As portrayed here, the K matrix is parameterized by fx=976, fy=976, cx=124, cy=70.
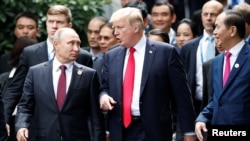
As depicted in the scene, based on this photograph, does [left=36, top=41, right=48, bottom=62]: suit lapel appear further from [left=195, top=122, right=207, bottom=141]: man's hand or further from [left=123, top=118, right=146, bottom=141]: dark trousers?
[left=195, top=122, right=207, bottom=141]: man's hand

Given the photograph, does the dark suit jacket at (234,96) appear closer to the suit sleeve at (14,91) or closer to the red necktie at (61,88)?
the red necktie at (61,88)

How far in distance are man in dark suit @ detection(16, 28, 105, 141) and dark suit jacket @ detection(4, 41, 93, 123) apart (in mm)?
805

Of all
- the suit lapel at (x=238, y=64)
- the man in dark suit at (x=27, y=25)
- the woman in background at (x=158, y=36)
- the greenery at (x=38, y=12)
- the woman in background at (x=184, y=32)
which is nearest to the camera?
the suit lapel at (x=238, y=64)

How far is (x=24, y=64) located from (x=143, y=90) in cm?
202

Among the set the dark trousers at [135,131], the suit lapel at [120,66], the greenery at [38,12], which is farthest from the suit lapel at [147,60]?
Answer: the greenery at [38,12]

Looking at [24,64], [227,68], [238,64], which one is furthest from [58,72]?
[238,64]

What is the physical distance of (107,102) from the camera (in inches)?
427

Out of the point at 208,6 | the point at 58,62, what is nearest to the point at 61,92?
the point at 58,62

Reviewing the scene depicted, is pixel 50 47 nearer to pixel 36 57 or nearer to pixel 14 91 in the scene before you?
pixel 36 57

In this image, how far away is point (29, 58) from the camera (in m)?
12.3

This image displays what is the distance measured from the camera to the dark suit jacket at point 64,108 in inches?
435

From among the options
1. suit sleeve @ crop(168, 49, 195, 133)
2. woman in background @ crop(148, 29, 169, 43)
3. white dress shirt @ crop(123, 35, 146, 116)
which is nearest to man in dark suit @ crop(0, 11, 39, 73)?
woman in background @ crop(148, 29, 169, 43)

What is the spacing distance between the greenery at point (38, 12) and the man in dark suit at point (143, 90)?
13.8ft

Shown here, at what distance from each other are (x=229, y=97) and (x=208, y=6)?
345 cm
